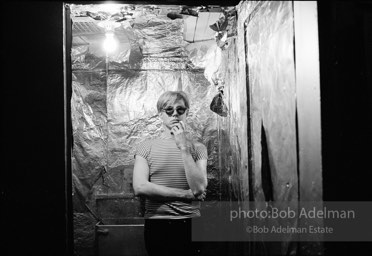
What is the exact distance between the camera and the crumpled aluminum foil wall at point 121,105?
3.62m

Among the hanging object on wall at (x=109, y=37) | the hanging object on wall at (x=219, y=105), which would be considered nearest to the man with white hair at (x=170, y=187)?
the hanging object on wall at (x=219, y=105)

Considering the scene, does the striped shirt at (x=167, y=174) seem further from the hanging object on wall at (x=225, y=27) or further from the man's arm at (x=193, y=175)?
the hanging object on wall at (x=225, y=27)

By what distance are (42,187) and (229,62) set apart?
203 centimetres

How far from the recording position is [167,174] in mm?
2324

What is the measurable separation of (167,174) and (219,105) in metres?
1.34

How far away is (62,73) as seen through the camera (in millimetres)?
1545

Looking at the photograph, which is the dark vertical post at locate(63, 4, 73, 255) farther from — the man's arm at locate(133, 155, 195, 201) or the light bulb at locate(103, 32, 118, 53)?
the light bulb at locate(103, 32, 118, 53)

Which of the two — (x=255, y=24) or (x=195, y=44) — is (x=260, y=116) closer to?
(x=255, y=24)

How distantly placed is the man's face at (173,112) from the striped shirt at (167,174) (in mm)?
187

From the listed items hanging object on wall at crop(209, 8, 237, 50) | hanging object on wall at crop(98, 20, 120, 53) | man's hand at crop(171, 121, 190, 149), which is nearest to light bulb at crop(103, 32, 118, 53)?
hanging object on wall at crop(98, 20, 120, 53)

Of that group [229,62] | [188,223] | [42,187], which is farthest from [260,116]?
[229,62]

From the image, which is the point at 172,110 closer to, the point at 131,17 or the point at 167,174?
the point at 167,174

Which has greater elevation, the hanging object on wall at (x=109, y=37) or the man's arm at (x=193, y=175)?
the hanging object on wall at (x=109, y=37)

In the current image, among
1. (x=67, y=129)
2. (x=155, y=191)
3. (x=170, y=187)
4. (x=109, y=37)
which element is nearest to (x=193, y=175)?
(x=170, y=187)
